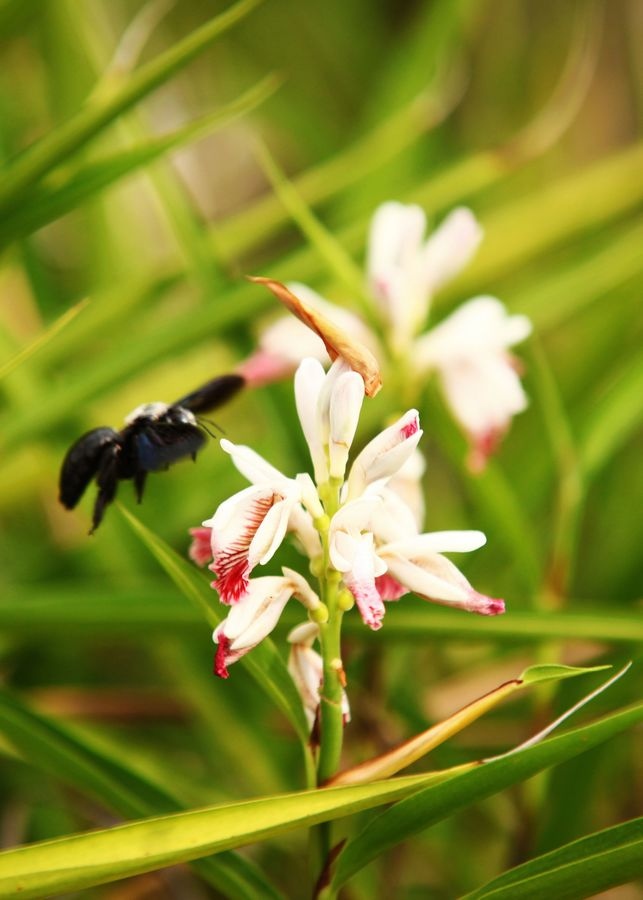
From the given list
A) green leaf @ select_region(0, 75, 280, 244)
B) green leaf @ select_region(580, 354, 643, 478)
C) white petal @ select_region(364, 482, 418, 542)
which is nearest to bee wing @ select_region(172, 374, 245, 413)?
white petal @ select_region(364, 482, 418, 542)

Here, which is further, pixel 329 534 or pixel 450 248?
pixel 450 248

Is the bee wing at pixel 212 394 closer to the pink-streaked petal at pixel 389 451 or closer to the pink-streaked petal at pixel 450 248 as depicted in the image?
the pink-streaked petal at pixel 389 451

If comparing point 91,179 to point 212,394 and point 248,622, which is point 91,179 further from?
point 248,622

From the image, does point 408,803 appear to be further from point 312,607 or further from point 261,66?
point 261,66

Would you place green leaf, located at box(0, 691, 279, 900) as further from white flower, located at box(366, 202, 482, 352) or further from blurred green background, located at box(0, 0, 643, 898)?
white flower, located at box(366, 202, 482, 352)

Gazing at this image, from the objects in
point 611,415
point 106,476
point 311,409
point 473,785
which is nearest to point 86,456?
point 106,476

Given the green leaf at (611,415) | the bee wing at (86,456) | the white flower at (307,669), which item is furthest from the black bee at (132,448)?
the green leaf at (611,415)
